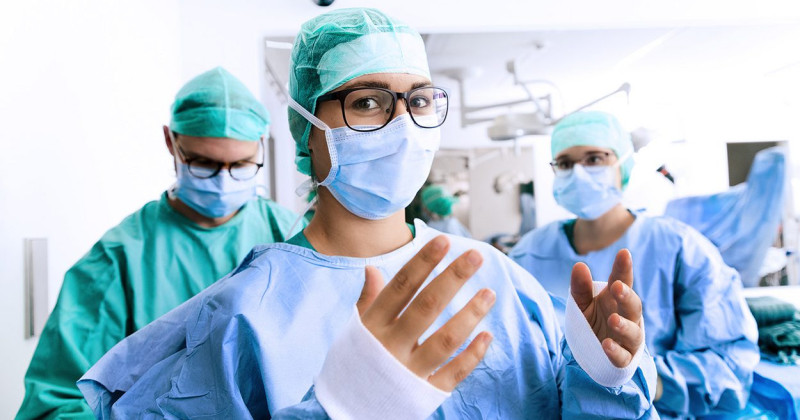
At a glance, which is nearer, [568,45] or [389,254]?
[389,254]

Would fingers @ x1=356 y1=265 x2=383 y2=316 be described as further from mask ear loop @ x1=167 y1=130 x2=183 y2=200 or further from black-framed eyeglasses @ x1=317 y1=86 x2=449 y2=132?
mask ear loop @ x1=167 y1=130 x2=183 y2=200

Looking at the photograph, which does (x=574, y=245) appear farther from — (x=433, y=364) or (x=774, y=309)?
(x=433, y=364)

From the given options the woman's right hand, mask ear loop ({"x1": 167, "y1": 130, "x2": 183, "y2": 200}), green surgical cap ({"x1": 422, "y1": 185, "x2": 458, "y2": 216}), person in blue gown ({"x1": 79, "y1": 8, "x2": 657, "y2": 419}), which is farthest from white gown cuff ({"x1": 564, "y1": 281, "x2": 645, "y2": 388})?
green surgical cap ({"x1": 422, "y1": 185, "x2": 458, "y2": 216})

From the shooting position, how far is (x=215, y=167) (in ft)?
5.03

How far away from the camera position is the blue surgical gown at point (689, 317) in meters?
1.58

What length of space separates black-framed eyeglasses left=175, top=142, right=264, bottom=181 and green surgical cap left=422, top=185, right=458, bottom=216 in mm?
961

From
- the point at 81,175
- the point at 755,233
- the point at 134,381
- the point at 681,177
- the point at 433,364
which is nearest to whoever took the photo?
the point at 433,364

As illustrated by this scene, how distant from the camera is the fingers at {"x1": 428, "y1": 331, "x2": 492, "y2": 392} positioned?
58 cm

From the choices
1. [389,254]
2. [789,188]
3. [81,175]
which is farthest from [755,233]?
[81,175]

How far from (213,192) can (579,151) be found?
1.25 meters

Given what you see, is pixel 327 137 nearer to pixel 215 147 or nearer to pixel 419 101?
pixel 419 101

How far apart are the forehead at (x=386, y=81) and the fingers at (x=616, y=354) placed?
1.76ft

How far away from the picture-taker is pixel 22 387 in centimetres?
155

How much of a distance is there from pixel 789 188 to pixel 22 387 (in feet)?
9.84
